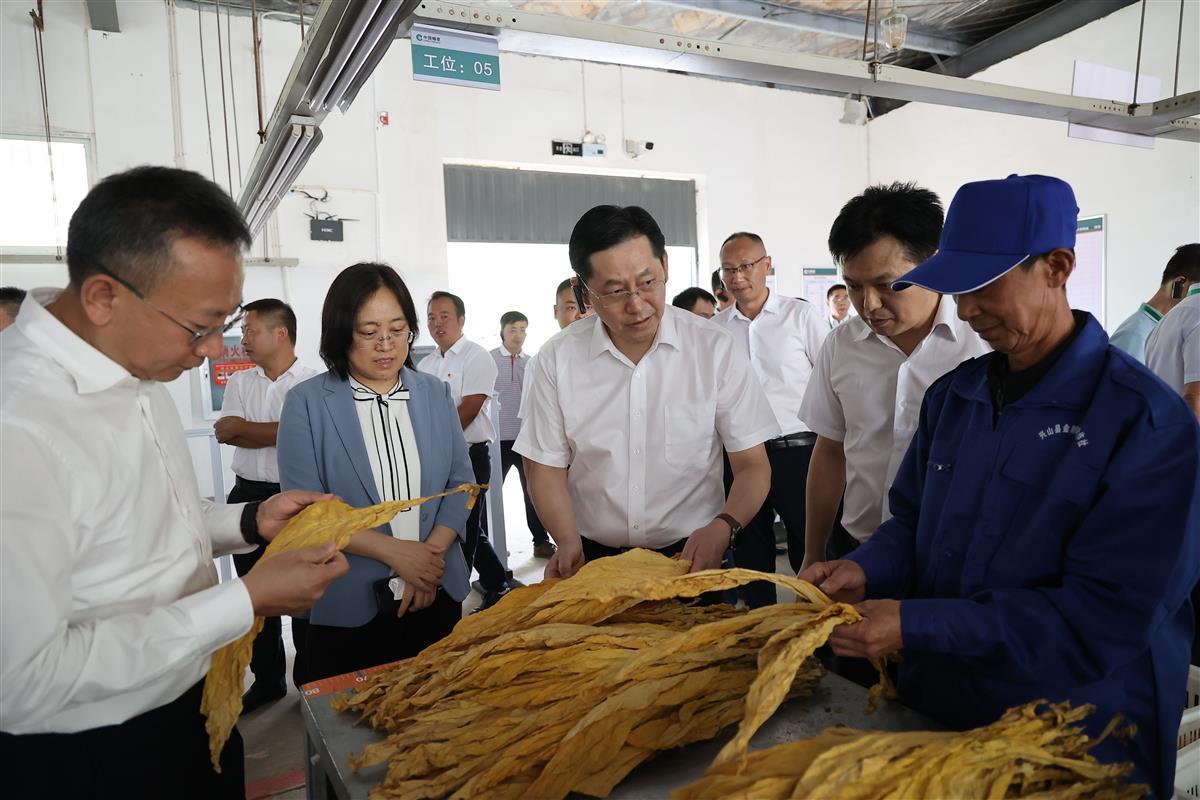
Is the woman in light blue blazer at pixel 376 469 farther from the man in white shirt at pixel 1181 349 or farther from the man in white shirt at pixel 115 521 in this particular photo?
the man in white shirt at pixel 1181 349

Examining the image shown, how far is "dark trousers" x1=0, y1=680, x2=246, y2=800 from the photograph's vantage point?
112cm

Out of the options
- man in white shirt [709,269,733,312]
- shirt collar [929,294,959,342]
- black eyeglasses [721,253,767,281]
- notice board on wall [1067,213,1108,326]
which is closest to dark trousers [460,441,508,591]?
black eyeglasses [721,253,767,281]

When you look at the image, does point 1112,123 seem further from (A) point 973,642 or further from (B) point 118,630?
(B) point 118,630

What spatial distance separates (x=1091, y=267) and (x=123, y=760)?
7.69 meters

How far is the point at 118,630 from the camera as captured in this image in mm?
1026

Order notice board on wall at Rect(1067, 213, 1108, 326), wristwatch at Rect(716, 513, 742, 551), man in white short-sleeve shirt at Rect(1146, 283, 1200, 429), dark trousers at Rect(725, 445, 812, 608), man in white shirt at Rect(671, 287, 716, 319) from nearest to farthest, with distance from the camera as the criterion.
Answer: wristwatch at Rect(716, 513, 742, 551), man in white short-sleeve shirt at Rect(1146, 283, 1200, 429), dark trousers at Rect(725, 445, 812, 608), man in white shirt at Rect(671, 287, 716, 319), notice board on wall at Rect(1067, 213, 1108, 326)

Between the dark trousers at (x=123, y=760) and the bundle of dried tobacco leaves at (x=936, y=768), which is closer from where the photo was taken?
the bundle of dried tobacco leaves at (x=936, y=768)

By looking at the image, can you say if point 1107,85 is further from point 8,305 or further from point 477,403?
point 8,305

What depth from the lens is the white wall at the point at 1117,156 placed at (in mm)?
5766

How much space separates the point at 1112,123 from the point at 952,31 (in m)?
5.38

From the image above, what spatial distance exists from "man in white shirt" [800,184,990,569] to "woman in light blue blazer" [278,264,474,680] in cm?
105

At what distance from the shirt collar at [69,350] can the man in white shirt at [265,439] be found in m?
2.31

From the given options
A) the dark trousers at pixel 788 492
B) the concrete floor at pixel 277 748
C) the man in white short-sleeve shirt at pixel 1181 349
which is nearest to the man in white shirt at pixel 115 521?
the concrete floor at pixel 277 748

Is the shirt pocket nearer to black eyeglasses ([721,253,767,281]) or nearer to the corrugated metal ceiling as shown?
black eyeglasses ([721,253,767,281])
